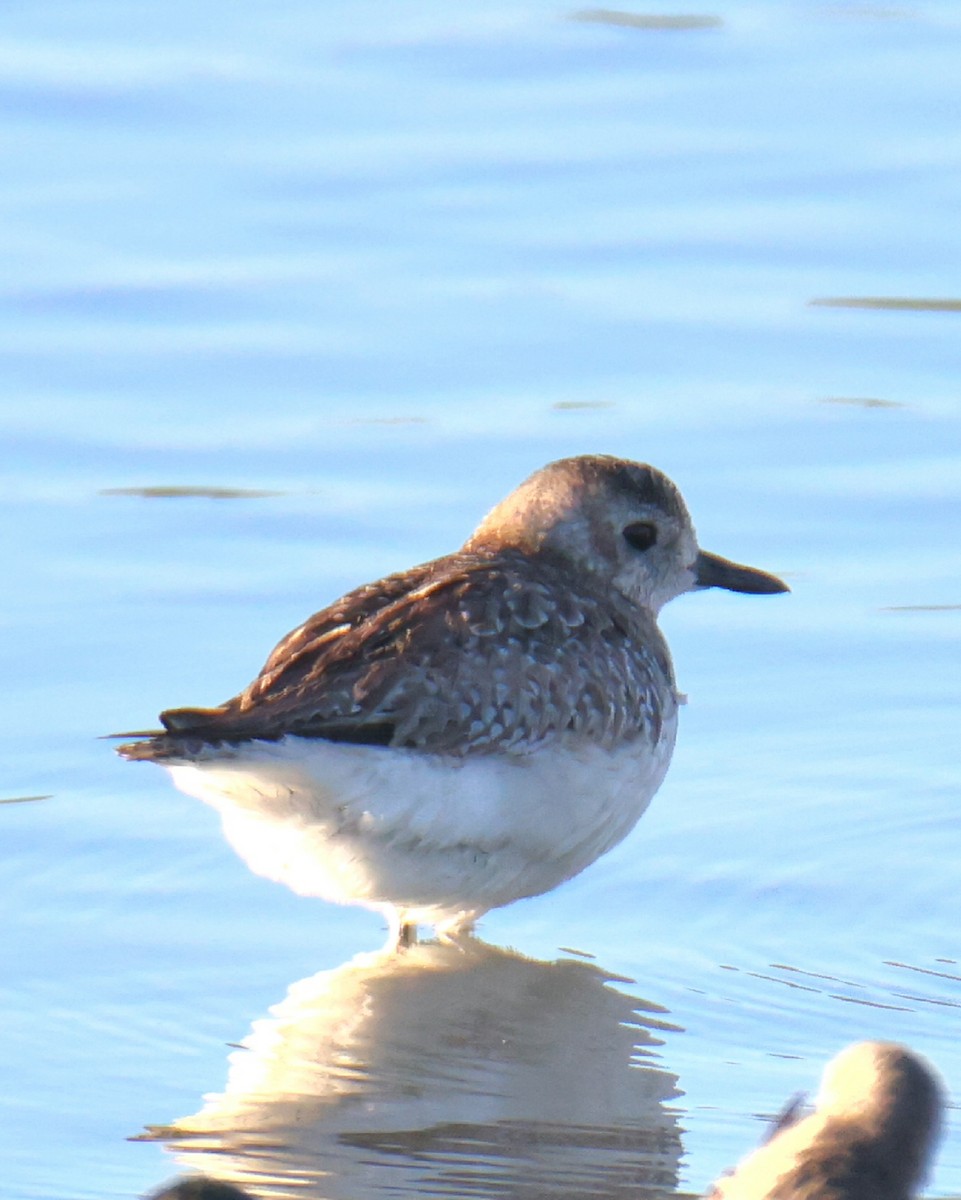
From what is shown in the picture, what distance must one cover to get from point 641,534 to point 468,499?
1746mm

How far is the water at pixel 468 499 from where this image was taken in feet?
20.3

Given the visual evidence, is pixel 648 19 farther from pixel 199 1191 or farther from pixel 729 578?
pixel 199 1191

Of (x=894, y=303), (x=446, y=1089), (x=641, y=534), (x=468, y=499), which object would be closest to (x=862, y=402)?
(x=894, y=303)

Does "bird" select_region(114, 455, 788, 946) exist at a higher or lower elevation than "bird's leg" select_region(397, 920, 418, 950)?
higher

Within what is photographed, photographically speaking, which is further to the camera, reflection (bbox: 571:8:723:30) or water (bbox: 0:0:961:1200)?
reflection (bbox: 571:8:723:30)

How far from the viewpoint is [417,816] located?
6387 millimetres

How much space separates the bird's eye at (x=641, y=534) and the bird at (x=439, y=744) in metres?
0.31

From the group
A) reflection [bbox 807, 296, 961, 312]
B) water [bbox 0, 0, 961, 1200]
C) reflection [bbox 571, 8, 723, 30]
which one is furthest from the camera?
reflection [bbox 571, 8, 723, 30]

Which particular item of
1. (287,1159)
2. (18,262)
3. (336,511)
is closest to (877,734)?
(336,511)

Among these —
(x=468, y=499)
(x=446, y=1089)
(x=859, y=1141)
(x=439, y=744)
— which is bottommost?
(x=446, y=1089)

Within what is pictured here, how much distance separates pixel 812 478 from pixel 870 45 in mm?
4190

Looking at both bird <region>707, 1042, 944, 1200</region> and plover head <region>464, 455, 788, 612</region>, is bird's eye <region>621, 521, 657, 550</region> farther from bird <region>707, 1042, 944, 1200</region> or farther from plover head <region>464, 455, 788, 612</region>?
bird <region>707, 1042, 944, 1200</region>

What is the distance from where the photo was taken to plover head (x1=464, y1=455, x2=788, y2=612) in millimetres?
7586

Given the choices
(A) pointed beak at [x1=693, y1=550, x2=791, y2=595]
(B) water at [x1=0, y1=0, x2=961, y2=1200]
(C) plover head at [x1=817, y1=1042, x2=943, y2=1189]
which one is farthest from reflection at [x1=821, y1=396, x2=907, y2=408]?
(C) plover head at [x1=817, y1=1042, x2=943, y2=1189]
